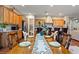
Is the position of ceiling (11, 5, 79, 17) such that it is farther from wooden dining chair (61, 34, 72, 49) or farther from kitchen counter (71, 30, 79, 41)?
wooden dining chair (61, 34, 72, 49)

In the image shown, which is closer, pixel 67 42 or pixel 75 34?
pixel 75 34

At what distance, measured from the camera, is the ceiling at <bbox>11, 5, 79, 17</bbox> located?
1.61 metres

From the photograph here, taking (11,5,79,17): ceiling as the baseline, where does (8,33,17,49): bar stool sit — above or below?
below

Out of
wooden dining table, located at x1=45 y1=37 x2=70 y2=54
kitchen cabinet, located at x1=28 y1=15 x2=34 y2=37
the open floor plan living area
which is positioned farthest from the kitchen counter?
kitchen cabinet, located at x1=28 y1=15 x2=34 y2=37

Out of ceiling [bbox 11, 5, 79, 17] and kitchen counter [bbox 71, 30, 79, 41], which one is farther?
kitchen counter [bbox 71, 30, 79, 41]

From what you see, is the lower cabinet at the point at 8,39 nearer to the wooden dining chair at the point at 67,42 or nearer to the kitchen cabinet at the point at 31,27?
the kitchen cabinet at the point at 31,27

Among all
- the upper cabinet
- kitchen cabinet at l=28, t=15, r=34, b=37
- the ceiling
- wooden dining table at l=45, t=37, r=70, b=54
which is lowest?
wooden dining table at l=45, t=37, r=70, b=54

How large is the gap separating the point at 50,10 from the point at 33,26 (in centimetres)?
35

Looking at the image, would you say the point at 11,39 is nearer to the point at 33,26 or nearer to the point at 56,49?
the point at 33,26

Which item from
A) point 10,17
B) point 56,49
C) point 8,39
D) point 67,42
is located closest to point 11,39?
point 8,39

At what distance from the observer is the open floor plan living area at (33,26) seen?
65.2 inches

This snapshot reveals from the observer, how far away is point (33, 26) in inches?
71.3
